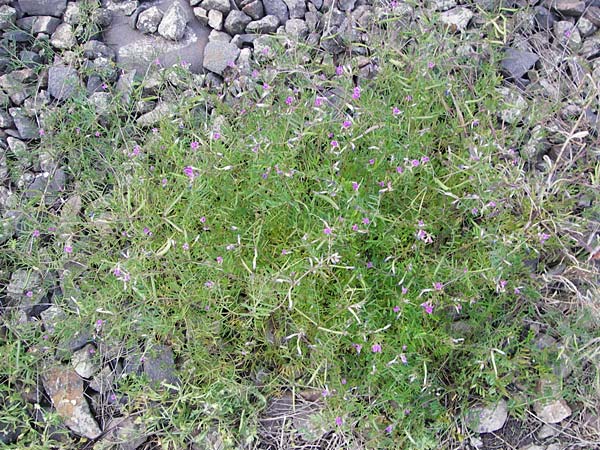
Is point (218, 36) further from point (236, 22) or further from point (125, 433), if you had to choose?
point (125, 433)

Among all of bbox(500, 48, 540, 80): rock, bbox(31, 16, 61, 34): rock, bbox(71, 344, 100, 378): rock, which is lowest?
bbox(71, 344, 100, 378): rock

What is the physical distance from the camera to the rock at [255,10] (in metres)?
3.76

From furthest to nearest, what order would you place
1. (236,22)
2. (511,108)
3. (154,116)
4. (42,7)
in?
(42,7) < (236,22) < (154,116) < (511,108)

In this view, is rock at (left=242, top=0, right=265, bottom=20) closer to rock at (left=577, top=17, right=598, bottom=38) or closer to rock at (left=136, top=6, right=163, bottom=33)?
rock at (left=136, top=6, right=163, bottom=33)

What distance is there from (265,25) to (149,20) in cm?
68

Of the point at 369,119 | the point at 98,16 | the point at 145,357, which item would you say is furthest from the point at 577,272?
the point at 98,16

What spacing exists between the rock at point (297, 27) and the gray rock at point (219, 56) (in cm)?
30

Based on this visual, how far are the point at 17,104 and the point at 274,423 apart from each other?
86.1 inches

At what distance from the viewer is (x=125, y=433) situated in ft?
9.86

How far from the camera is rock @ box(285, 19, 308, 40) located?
145 inches

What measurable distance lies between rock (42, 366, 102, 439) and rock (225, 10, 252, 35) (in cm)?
201

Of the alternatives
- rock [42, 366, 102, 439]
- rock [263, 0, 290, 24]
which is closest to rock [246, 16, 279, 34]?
rock [263, 0, 290, 24]

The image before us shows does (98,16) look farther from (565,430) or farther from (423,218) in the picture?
(565,430)

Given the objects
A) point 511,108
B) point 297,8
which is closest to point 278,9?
point 297,8
